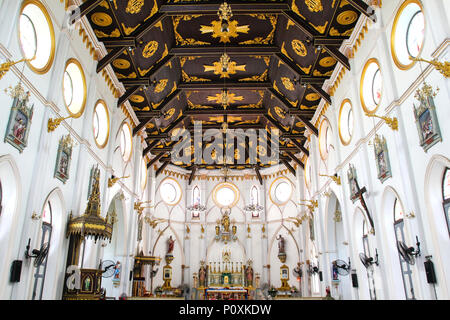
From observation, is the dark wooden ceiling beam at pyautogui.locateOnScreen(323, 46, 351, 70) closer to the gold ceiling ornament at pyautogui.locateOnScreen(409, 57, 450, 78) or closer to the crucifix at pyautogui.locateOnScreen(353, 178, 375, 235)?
the crucifix at pyautogui.locateOnScreen(353, 178, 375, 235)

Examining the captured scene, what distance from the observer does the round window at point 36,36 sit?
30.4 ft

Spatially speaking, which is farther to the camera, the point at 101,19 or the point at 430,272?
the point at 101,19

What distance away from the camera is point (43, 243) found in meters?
10.8

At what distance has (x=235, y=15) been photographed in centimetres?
1466

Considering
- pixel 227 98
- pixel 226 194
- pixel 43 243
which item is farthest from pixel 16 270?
pixel 226 194

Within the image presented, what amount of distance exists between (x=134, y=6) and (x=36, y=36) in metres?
4.12

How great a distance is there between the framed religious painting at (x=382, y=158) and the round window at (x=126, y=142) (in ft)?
40.6

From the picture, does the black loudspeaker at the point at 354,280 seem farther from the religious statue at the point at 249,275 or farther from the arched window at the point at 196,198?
the arched window at the point at 196,198

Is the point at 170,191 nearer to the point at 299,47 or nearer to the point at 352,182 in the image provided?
the point at 299,47

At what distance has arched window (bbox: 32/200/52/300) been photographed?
10509 millimetres

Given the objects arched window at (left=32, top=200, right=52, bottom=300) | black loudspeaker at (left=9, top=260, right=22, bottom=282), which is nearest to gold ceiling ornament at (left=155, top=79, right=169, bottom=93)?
arched window at (left=32, top=200, right=52, bottom=300)

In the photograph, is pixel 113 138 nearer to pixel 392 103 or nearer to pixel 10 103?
pixel 10 103

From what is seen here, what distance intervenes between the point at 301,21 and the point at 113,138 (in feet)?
31.8

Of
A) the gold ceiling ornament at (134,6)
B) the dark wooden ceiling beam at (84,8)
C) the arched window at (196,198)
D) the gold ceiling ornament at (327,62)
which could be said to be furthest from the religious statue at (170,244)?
the dark wooden ceiling beam at (84,8)
